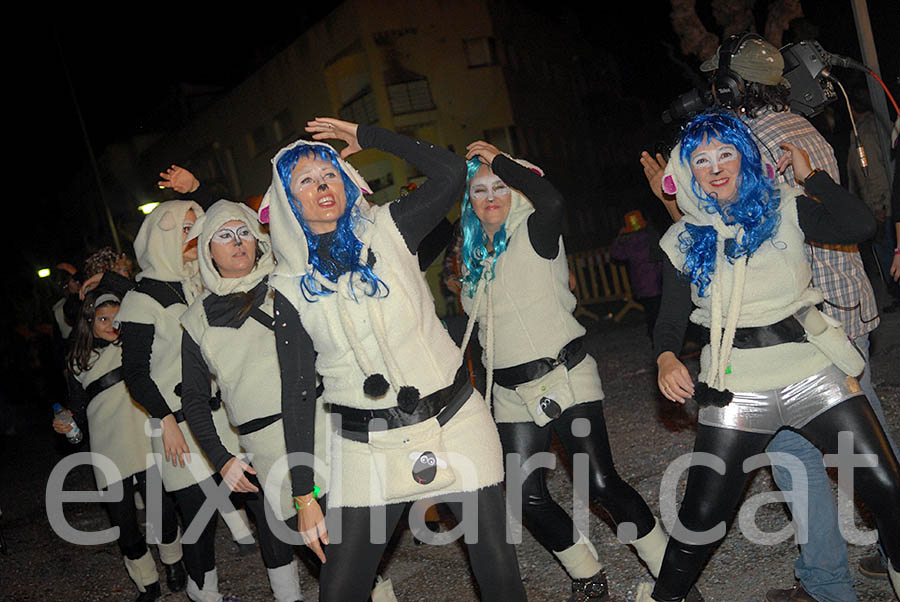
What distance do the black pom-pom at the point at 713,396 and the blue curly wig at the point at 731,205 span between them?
13.8 inches

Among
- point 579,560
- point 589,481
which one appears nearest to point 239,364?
point 589,481

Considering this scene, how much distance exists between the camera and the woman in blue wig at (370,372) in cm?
286

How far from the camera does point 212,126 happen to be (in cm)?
3725

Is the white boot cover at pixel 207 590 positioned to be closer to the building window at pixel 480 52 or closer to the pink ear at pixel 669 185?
the pink ear at pixel 669 185

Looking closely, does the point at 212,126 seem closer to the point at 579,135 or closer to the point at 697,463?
the point at 579,135

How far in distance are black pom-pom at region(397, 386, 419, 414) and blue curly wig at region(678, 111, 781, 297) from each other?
43.7 inches

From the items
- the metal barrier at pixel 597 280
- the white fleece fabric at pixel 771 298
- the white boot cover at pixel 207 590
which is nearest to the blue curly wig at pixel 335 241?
the white fleece fabric at pixel 771 298

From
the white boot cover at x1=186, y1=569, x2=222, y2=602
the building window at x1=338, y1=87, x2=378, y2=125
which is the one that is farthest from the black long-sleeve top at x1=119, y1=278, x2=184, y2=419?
the building window at x1=338, y1=87, x2=378, y2=125

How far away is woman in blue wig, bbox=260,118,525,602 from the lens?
9.37 feet

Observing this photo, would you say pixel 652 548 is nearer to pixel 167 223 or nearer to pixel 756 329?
pixel 756 329

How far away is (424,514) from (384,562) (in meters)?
0.54

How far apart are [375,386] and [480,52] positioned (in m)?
29.6

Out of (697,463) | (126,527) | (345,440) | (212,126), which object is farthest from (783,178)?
(212,126)

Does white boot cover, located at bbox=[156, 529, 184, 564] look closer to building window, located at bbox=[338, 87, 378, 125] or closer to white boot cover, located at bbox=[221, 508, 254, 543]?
white boot cover, located at bbox=[221, 508, 254, 543]
